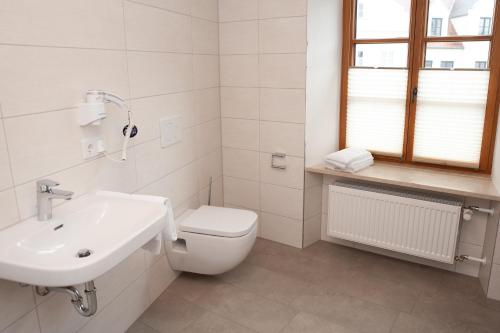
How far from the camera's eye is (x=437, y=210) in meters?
2.47

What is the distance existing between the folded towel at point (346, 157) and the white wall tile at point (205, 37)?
3.72ft

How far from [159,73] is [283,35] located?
3.03ft

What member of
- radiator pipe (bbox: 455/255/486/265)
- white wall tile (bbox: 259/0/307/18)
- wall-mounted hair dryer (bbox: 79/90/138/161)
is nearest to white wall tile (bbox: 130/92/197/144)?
wall-mounted hair dryer (bbox: 79/90/138/161)

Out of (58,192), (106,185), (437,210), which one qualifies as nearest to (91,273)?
(58,192)

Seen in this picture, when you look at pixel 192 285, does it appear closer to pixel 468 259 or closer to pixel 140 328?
pixel 140 328

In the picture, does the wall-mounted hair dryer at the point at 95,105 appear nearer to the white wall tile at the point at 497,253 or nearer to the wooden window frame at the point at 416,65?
the wooden window frame at the point at 416,65

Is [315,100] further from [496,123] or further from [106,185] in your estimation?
[106,185]

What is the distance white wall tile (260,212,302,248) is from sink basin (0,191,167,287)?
57.9 inches

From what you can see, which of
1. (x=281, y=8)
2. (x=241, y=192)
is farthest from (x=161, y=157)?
(x=281, y=8)

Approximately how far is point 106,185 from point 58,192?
17.4 inches

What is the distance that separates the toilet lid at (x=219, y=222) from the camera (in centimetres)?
234

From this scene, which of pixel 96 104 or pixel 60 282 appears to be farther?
pixel 96 104

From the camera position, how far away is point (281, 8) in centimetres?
267

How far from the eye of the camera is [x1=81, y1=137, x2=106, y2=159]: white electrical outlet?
71.1 inches
